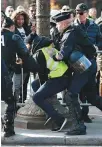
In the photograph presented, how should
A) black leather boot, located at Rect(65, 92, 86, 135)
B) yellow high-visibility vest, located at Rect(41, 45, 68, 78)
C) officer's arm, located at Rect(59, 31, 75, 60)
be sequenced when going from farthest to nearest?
black leather boot, located at Rect(65, 92, 86, 135) < yellow high-visibility vest, located at Rect(41, 45, 68, 78) < officer's arm, located at Rect(59, 31, 75, 60)

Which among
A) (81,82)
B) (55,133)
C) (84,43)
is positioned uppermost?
(84,43)

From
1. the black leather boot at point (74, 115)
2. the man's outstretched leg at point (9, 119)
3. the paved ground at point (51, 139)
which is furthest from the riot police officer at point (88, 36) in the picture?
the man's outstretched leg at point (9, 119)

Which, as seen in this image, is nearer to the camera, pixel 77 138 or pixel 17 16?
pixel 77 138

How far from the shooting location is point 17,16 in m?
8.41

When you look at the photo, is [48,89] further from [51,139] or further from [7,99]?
[51,139]

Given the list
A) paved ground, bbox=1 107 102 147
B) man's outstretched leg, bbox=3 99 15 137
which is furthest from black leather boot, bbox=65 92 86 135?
man's outstretched leg, bbox=3 99 15 137

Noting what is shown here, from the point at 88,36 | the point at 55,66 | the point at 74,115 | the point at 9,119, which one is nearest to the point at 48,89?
the point at 55,66

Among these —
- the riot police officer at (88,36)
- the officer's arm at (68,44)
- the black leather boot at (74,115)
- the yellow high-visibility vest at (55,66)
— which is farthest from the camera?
the riot police officer at (88,36)

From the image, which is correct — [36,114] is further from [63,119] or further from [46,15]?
[46,15]

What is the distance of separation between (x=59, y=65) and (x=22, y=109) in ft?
3.94

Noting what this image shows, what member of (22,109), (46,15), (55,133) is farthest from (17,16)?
(55,133)

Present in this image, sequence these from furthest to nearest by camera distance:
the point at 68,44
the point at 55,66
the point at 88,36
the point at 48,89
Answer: the point at 88,36, the point at 48,89, the point at 55,66, the point at 68,44

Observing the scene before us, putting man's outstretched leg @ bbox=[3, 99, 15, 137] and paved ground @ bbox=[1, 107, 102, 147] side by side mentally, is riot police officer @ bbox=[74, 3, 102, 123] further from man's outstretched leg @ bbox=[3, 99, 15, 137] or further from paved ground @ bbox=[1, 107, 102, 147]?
man's outstretched leg @ bbox=[3, 99, 15, 137]

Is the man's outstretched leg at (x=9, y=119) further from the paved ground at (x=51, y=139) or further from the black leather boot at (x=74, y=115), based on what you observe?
the black leather boot at (x=74, y=115)
